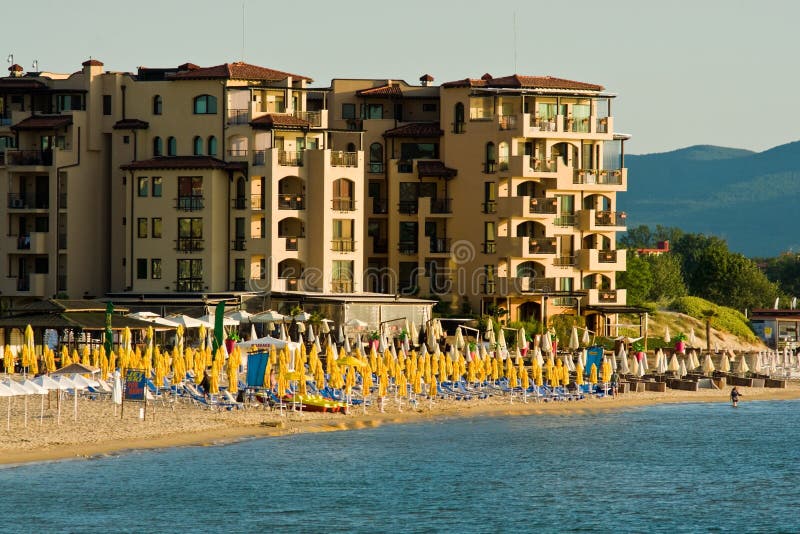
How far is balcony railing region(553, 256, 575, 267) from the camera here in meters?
120

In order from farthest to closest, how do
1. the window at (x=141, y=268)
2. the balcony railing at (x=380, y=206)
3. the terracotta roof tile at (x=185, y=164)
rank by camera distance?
the balcony railing at (x=380, y=206) < the window at (x=141, y=268) < the terracotta roof tile at (x=185, y=164)

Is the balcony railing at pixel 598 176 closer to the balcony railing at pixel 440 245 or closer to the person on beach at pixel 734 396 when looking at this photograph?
the balcony railing at pixel 440 245

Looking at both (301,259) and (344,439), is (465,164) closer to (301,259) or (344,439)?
(301,259)

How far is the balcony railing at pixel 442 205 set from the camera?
11969cm

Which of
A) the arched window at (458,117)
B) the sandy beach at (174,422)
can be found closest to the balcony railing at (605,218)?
the arched window at (458,117)

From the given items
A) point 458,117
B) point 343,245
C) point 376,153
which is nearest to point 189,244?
point 343,245

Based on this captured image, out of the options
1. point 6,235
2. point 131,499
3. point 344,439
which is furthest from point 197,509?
point 6,235

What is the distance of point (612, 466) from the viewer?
75062 mm

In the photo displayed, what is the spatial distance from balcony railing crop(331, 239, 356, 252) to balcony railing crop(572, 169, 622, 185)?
55.2ft

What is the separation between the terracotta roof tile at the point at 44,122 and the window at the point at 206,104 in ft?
30.0

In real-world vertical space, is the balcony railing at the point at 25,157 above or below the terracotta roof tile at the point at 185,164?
above

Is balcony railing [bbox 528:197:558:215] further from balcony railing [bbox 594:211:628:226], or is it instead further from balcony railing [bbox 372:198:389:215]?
balcony railing [bbox 372:198:389:215]

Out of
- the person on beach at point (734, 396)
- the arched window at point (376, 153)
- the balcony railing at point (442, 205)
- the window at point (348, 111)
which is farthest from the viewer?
the window at point (348, 111)

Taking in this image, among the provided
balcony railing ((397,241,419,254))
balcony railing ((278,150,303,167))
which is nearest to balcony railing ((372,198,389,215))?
balcony railing ((397,241,419,254))
